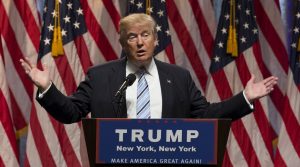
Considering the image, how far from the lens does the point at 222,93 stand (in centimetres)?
585

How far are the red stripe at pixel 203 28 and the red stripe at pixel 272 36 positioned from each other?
1.52 feet

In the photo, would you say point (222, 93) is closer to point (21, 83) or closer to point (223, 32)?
point (223, 32)

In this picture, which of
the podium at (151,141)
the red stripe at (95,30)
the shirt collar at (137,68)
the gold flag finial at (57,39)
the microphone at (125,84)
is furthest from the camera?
the red stripe at (95,30)

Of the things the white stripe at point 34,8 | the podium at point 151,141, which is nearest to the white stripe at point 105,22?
the white stripe at point 34,8

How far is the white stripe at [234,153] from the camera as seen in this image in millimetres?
5848

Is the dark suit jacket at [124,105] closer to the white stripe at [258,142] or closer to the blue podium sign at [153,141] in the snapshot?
the blue podium sign at [153,141]

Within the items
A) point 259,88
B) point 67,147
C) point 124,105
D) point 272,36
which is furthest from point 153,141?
point 272,36

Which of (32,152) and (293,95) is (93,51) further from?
(293,95)

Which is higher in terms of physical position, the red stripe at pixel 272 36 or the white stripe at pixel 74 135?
the red stripe at pixel 272 36

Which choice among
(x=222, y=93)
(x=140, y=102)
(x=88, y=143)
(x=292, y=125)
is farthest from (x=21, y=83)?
(x=88, y=143)

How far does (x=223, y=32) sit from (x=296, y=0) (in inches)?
29.0

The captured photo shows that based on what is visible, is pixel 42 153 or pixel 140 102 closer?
pixel 140 102

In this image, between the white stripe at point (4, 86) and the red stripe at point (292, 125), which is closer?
the white stripe at point (4, 86)

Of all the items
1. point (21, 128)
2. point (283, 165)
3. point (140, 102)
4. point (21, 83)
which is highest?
point (140, 102)
